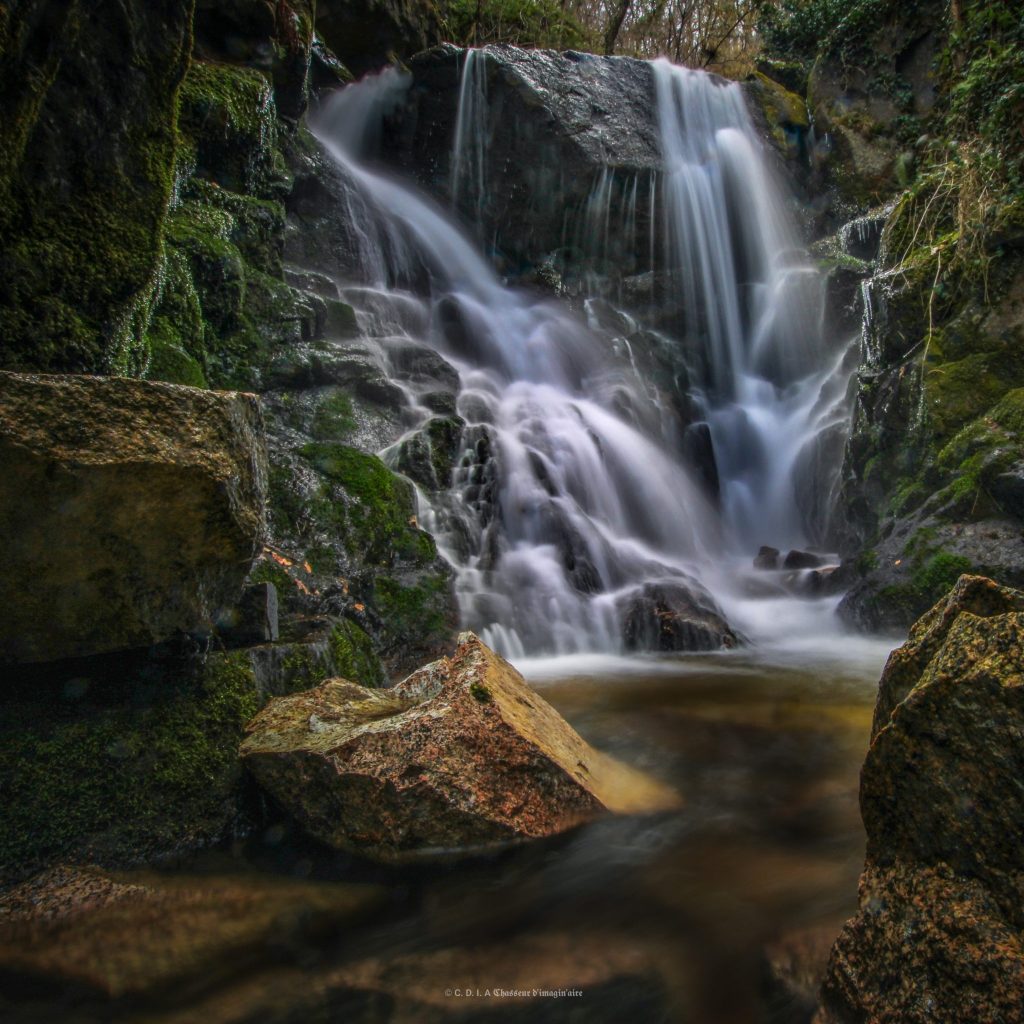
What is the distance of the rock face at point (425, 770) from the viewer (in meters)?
2.80

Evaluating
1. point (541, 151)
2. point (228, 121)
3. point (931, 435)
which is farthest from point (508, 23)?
point (931, 435)

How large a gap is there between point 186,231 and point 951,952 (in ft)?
23.9

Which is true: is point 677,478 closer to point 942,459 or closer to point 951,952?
point 942,459

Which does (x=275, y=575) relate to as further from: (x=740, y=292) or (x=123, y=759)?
(x=740, y=292)

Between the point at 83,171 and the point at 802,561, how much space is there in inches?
340

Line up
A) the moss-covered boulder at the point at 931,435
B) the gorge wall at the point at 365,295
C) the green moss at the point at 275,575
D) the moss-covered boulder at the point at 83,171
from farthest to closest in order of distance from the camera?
the moss-covered boulder at the point at 931,435 → the green moss at the point at 275,575 → the gorge wall at the point at 365,295 → the moss-covered boulder at the point at 83,171

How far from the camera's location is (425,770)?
2.82 m

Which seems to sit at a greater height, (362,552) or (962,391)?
(962,391)

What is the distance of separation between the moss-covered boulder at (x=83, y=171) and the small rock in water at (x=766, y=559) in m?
8.26

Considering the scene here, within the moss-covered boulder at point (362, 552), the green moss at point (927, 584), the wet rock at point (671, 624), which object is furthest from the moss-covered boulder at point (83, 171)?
the green moss at point (927, 584)

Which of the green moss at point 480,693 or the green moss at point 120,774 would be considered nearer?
the green moss at point 120,774

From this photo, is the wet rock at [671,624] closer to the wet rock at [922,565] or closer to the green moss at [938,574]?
the wet rock at [922,565]

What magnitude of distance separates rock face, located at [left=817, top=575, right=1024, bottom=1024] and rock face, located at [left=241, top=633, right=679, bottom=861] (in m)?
1.36

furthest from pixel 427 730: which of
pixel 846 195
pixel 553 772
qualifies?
pixel 846 195
